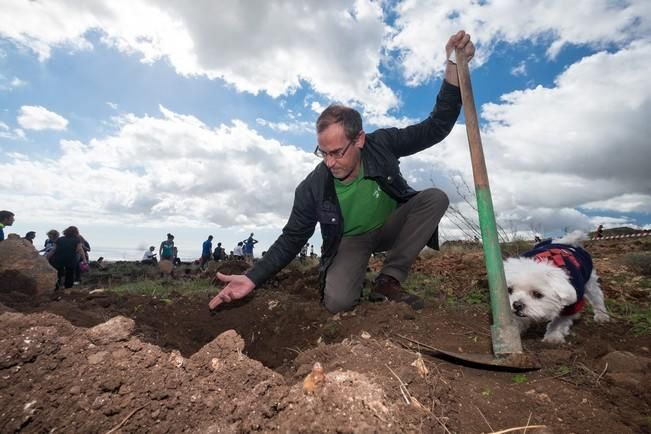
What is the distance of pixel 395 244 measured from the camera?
392 centimetres

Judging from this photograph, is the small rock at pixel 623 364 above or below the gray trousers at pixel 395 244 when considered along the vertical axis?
below

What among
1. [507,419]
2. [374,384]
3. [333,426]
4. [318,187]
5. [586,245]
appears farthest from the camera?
[586,245]

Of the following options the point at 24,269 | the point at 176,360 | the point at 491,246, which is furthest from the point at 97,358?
the point at 24,269

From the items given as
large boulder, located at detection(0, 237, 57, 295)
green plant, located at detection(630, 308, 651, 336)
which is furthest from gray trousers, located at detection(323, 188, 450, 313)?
large boulder, located at detection(0, 237, 57, 295)

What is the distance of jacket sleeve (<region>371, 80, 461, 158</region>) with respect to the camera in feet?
11.0

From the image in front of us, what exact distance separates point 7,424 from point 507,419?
180 cm

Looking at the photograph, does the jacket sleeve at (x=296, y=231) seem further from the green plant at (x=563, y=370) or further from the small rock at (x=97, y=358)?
the green plant at (x=563, y=370)

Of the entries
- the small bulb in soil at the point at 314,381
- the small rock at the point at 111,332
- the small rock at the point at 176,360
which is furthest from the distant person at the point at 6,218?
the small bulb in soil at the point at 314,381

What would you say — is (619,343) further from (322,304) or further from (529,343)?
(322,304)

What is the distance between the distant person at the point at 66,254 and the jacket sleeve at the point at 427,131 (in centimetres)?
804

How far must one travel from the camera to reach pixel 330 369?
1613mm

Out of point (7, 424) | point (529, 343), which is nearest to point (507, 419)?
point (529, 343)

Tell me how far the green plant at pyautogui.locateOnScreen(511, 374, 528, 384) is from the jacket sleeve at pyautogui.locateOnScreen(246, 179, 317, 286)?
2.03m

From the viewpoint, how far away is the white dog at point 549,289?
110 inches
